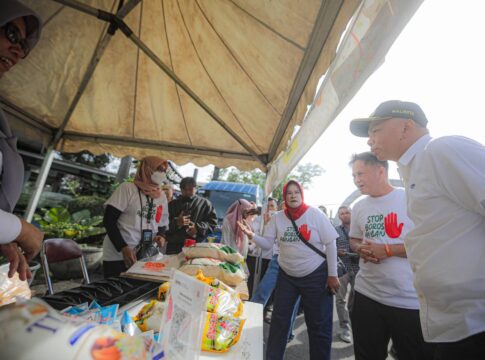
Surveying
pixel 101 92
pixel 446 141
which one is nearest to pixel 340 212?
pixel 446 141

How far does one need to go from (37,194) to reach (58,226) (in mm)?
3492

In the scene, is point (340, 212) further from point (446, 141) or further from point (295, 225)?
point (446, 141)

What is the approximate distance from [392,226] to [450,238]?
0.78 metres

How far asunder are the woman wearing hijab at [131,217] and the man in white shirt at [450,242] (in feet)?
6.62

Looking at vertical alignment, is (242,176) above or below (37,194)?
above

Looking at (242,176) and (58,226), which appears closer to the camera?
(58,226)

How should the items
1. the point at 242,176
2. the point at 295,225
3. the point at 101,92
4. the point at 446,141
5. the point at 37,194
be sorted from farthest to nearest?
the point at 242,176 → the point at 37,194 → the point at 101,92 → the point at 295,225 → the point at 446,141

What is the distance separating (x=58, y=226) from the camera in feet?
19.4

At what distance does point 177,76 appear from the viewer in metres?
2.62

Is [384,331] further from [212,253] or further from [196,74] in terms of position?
[196,74]

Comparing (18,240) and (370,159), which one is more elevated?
(370,159)

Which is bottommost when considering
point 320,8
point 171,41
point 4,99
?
point 4,99

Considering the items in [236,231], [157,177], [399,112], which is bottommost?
[236,231]

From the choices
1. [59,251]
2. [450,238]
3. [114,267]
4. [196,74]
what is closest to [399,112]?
[450,238]
